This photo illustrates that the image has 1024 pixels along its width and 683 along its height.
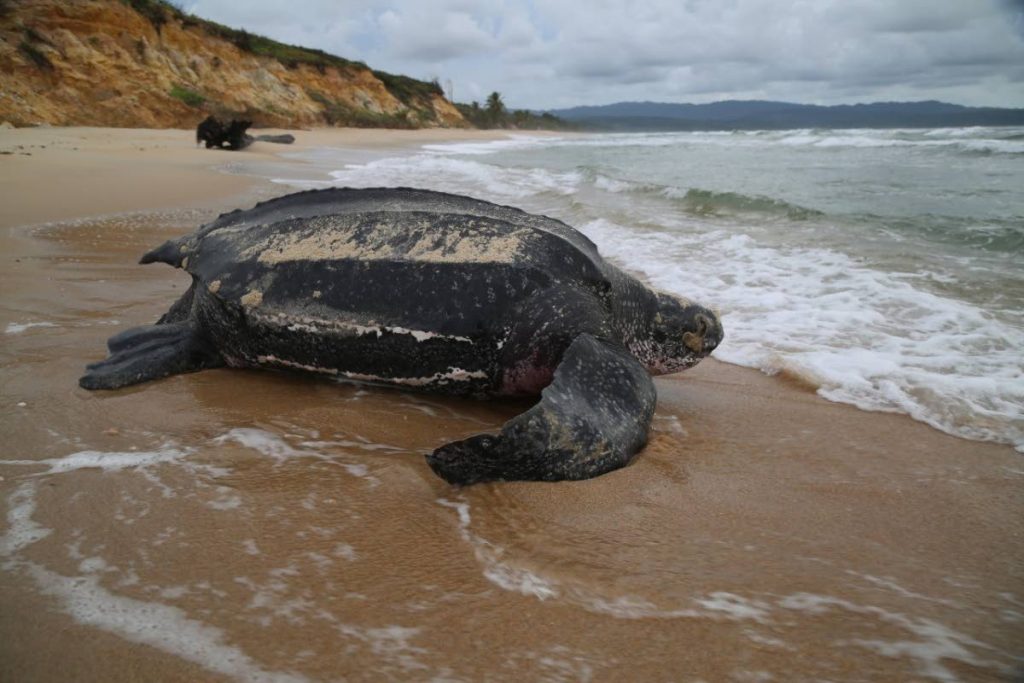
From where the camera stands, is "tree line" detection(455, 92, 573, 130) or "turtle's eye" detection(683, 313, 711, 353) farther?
"tree line" detection(455, 92, 573, 130)

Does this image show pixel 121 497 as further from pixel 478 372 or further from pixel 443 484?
pixel 478 372

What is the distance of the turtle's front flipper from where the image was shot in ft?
5.78

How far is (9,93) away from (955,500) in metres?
18.6

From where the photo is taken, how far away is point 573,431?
1.88 meters

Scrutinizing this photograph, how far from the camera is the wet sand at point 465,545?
3.79ft

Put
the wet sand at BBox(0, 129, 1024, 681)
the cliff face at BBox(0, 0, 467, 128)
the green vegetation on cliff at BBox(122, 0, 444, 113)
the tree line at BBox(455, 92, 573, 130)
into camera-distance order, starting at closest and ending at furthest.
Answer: the wet sand at BBox(0, 129, 1024, 681)
the cliff face at BBox(0, 0, 467, 128)
the green vegetation on cliff at BBox(122, 0, 444, 113)
the tree line at BBox(455, 92, 573, 130)

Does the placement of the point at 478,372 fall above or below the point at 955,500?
above

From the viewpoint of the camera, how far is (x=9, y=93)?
14414mm

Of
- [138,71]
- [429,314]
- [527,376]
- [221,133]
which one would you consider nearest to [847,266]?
[527,376]

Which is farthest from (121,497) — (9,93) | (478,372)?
(9,93)

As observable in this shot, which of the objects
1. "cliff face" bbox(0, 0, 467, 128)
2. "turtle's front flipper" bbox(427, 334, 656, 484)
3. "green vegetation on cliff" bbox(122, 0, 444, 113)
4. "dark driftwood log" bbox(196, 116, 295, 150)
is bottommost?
"turtle's front flipper" bbox(427, 334, 656, 484)

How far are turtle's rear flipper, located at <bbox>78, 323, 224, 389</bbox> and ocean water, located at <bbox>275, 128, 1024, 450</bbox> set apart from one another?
2.34m

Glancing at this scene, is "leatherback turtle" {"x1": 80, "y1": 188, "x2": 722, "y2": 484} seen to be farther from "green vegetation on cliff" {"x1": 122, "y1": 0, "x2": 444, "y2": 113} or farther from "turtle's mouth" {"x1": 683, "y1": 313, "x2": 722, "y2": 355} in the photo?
"green vegetation on cliff" {"x1": 122, "y1": 0, "x2": 444, "y2": 113}

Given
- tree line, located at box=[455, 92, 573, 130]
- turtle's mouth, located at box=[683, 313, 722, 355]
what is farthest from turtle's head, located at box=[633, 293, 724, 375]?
tree line, located at box=[455, 92, 573, 130]
